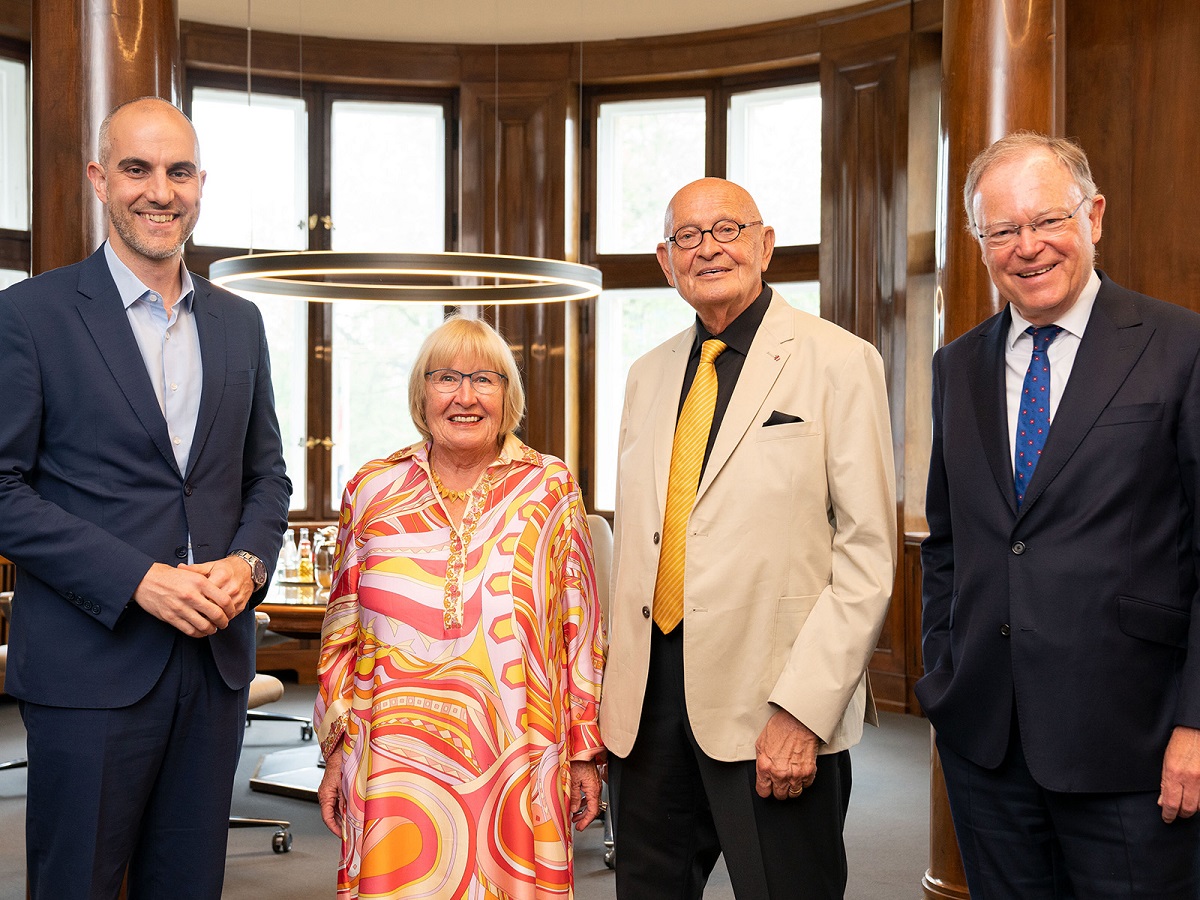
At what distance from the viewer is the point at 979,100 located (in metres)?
3.37

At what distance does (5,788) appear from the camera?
17.4 ft

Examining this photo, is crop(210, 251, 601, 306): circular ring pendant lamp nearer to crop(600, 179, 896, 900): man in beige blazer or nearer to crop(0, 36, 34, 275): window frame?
crop(0, 36, 34, 275): window frame

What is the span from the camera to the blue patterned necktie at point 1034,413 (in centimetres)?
211

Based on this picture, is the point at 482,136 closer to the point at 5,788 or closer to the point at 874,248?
the point at 874,248

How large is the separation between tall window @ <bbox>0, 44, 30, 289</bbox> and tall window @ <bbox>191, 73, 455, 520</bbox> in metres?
1.06

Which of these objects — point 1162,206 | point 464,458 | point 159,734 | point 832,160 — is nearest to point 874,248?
point 832,160

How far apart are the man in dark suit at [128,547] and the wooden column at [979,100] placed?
212 centimetres

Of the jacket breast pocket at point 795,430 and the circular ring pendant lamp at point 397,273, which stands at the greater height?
the circular ring pendant lamp at point 397,273

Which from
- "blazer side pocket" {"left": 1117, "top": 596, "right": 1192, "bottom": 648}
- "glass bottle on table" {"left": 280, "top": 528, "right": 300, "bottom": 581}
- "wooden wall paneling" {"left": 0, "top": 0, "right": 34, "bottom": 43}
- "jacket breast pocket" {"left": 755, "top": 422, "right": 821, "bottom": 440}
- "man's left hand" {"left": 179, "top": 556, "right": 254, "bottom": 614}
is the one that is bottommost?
"glass bottle on table" {"left": 280, "top": 528, "right": 300, "bottom": 581}

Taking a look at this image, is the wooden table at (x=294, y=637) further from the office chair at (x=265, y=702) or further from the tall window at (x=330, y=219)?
the tall window at (x=330, y=219)

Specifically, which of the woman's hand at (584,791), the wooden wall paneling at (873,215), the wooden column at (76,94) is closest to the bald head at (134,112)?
the wooden column at (76,94)

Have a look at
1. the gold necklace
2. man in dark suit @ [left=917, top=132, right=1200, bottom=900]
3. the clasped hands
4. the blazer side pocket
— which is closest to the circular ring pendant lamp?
the gold necklace

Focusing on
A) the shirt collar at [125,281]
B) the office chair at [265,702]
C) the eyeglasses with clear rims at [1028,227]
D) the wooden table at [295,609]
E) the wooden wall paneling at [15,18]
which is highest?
the wooden wall paneling at [15,18]

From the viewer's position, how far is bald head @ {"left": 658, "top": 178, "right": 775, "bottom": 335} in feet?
7.70
